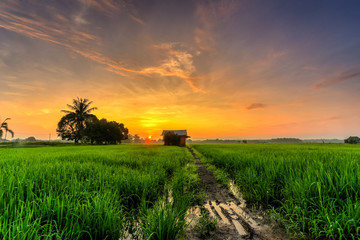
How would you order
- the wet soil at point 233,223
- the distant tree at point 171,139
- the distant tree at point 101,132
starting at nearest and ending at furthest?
1. the wet soil at point 233,223
2. the distant tree at point 171,139
3. the distant tree at point 101,132

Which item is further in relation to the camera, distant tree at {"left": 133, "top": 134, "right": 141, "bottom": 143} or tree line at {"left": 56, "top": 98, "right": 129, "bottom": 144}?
distant tree at {"left": 133, "top": 134, "right": 141, "bottom": 143}

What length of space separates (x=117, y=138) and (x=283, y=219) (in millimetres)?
60876

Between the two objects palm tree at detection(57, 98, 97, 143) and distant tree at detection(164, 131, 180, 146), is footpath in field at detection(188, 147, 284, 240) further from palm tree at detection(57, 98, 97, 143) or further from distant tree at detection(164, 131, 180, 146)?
palm tree at detection(57, 98, 97, 143)

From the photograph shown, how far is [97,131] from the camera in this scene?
51312mm

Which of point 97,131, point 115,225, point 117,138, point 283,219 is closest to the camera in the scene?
point 115,225

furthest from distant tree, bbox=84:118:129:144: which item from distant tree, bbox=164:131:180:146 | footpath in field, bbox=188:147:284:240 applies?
footpath in field, bbox=188:147:284:240

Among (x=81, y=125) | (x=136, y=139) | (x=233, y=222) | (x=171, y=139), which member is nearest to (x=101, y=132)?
(x=81, y=125)

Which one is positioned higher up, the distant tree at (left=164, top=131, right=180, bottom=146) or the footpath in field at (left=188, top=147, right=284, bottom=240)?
the distant tree at (left=164, top=131, right=180, bottom=146)

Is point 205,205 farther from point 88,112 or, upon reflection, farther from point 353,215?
point 88,112

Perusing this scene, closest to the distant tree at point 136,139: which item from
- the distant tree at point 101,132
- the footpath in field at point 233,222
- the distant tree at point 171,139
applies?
the distant tree at point 101,132

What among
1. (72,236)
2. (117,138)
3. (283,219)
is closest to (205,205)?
(283,219)

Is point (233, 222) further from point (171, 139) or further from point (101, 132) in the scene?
point (101, 132)

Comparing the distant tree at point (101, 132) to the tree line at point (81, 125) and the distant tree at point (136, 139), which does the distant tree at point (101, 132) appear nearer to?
the tree line at point (81, 125)

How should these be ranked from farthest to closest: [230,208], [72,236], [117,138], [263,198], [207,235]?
[117,138] → [263,198] → [230,208] → [207,235] → [72,236]
